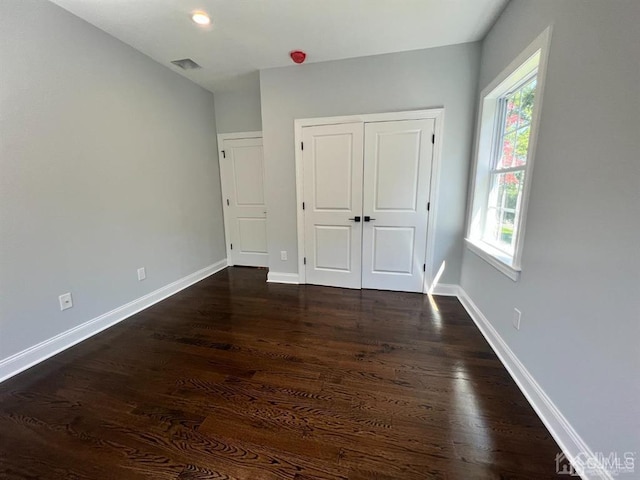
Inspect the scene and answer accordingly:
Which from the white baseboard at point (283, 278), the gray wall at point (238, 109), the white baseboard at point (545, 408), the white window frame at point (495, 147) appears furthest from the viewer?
the gray wall at point (238, 109)

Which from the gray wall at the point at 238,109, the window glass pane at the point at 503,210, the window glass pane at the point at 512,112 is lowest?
the window glass pane at the point at 503,210

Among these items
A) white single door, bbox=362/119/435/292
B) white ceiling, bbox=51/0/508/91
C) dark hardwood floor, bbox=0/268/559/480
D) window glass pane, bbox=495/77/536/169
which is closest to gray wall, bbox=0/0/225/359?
white ceiling, bbox=51/0/508/91

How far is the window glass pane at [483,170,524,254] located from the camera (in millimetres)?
2098

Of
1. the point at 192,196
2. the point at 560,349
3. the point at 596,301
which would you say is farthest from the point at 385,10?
the point at 192,196

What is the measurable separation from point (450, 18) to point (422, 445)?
3111mm

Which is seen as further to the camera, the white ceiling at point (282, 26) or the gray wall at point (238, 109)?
the gray wall at point (238, 109)

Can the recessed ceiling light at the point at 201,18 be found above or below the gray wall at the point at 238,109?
above

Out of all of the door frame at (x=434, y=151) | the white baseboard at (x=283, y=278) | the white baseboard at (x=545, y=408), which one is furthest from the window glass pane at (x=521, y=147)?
the white baseboard at (x=283, y=278)

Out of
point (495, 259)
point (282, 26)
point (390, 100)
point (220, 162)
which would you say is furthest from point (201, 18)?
point (495, 259)

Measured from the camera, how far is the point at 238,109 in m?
3.81

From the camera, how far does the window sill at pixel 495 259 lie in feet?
5.97

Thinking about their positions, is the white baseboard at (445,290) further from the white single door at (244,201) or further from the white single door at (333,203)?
the white single door at (244,201)

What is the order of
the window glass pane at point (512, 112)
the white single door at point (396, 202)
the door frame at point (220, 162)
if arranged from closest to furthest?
the window glass pane at point (512, 112), the white single door at point (396, 202), the door frame at point (220, 162)

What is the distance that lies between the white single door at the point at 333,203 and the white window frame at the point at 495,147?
3.92 ft
